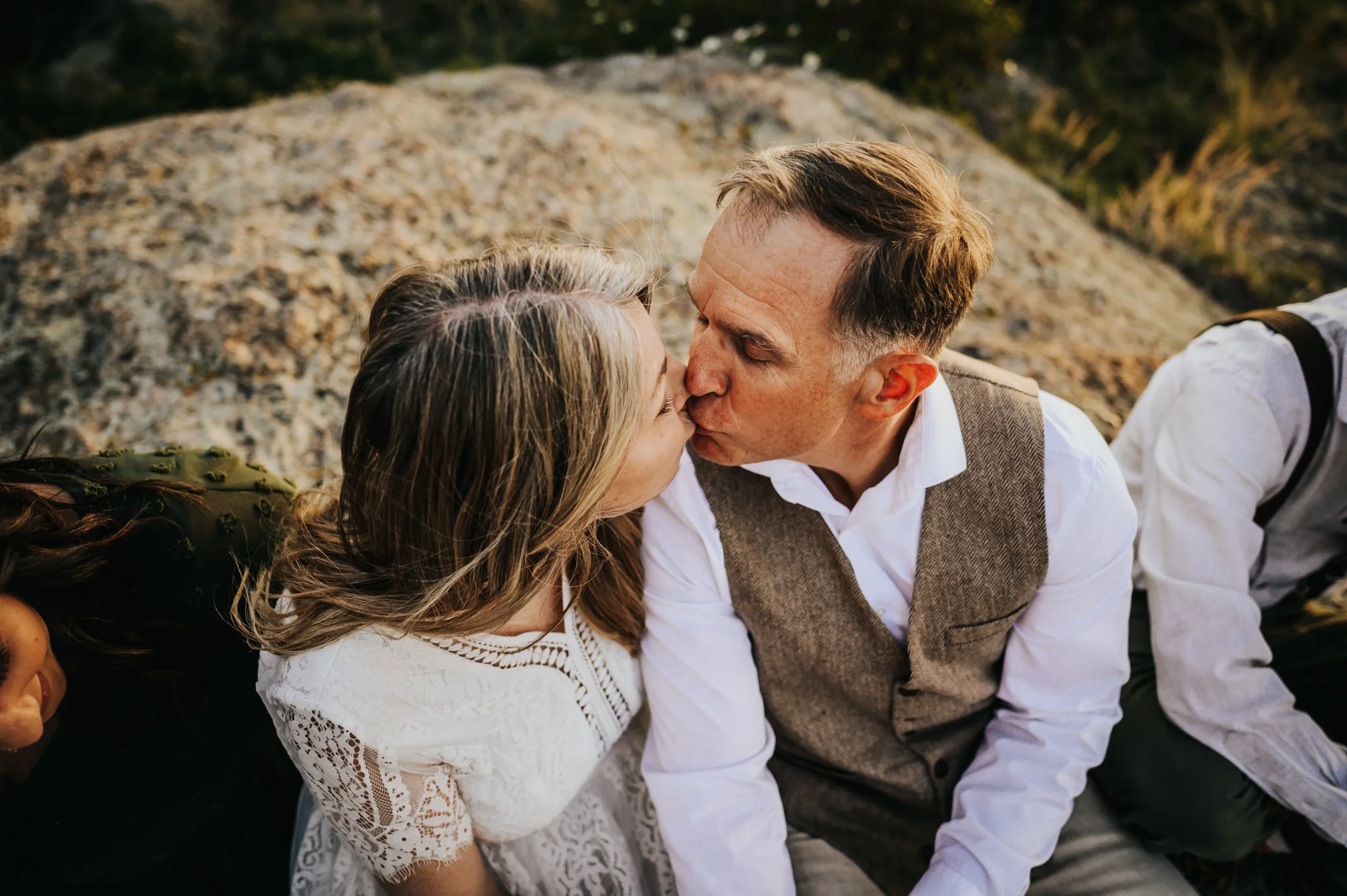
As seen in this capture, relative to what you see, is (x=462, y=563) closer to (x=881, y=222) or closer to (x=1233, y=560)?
(x=881, y=222)

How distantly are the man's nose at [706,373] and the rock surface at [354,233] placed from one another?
0.25 m

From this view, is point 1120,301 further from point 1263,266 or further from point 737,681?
point 737,681

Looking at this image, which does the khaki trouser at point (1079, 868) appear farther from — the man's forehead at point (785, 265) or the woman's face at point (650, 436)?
the man's forehead at point (785, 265)

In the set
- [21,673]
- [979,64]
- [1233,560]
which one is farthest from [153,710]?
[979,64]

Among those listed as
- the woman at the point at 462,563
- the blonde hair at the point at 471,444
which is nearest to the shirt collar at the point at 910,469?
the woman at the point at 462,563

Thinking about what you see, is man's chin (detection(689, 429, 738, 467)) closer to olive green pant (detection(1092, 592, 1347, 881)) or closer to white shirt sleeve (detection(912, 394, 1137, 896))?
white shirt sleeve (detection(912, 394, 1137, 896))

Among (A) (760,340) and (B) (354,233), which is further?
(B) (354,233)

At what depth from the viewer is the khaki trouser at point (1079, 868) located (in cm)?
205

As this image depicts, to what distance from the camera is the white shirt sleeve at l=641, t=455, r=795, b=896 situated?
75.5 inches

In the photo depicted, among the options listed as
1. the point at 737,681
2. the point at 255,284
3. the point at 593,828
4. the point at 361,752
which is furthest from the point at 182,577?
the point at 255,284

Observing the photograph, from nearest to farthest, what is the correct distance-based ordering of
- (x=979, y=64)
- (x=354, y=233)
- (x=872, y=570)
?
(x=872, y=570)
(x=354, y=233)
(x=979, y=64)

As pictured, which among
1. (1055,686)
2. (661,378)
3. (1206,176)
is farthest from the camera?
(1206,176)

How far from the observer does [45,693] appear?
155 cm

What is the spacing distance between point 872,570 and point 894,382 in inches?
18.2
